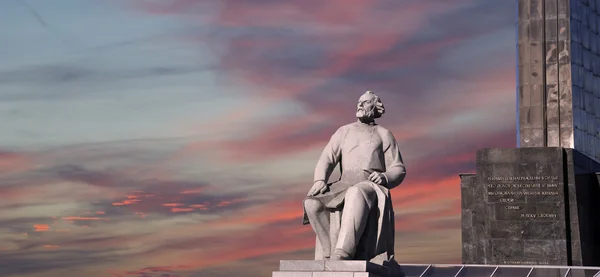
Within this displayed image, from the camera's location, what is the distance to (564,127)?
34.9 metres

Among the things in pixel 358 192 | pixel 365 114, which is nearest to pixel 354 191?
pixel 358 192

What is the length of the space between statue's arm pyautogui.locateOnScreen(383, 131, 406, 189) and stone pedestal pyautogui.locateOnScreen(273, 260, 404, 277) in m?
1.47

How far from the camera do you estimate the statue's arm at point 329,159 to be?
56.6 ft

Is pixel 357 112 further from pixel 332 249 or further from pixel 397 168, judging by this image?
pixel 332 249

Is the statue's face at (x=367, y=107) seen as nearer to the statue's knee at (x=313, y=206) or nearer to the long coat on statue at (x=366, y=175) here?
the long coat on statue at (x=366, y=175)

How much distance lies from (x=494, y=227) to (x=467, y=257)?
1.12 m

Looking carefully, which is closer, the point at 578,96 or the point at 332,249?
the point at 332,249

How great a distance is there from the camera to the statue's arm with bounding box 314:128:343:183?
56.6 feet

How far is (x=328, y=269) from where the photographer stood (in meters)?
15.8

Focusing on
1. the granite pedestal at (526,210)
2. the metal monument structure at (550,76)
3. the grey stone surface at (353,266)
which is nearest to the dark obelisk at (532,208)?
the granite pedestal at (526,210)

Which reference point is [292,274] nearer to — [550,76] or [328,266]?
[328,266]

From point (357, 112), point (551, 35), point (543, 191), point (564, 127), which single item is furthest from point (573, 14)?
point (357, 112)

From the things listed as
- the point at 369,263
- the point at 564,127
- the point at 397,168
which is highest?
the point at 564,127

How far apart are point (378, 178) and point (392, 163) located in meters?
0.63
